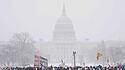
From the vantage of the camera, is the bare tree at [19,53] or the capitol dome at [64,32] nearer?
the bare tree at [19,53]

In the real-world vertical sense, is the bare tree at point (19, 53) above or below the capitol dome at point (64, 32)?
below

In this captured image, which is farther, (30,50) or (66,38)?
(66,38)

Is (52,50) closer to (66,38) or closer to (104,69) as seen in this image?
(66,38)

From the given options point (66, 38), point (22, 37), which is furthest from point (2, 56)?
point (66, 38)

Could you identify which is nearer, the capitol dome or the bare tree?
the bare tree

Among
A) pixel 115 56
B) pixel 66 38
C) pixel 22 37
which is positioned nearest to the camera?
pixel 115 56

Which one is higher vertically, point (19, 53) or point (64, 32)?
point (64, 32)

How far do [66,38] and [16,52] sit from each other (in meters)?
94.0

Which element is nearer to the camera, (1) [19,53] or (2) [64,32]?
(1) [19,53]

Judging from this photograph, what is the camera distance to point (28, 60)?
9169cm

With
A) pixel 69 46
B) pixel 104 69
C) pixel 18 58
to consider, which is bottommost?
pixel 104 69

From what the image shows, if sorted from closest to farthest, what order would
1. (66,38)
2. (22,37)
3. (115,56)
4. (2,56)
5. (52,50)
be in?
(2,56) < (115,56) < (22,37) < (52,50) < (66,38)

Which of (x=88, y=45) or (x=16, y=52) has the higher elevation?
(x=88, y=45)

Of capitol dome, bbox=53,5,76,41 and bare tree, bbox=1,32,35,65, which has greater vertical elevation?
capitol dome, bbox=53,5,76,41
